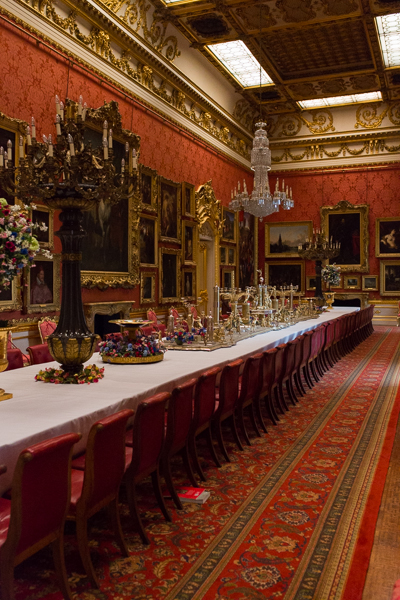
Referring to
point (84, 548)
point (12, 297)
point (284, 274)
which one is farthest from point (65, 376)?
point (284, 274)

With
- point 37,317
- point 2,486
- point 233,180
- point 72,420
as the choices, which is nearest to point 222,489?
point 72,420

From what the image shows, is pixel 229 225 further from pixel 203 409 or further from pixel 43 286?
pixel 203 409

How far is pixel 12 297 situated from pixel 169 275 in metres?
5.50

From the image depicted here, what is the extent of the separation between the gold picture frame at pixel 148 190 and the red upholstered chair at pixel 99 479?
8.51 metres

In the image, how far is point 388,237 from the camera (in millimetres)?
18828

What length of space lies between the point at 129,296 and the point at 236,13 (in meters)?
6.47

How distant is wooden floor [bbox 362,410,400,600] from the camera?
2832mm

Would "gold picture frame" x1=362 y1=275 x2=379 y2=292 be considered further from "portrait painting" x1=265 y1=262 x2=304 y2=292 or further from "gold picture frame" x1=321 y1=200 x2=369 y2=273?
"portrait painting" x1=265 y1=262 x2=304 y2=292

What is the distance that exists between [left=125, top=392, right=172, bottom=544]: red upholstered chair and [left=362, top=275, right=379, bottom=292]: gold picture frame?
16651 millimetres

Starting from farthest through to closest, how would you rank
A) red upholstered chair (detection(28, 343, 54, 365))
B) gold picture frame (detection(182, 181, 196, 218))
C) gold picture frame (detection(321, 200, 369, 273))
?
1. gold picture frame (detection(321, 200, 369, 273))
2. gold picture frame (detection(182, 181, 196, 218))
3. red upholstered chair (detection(28, 343, 54, 365))

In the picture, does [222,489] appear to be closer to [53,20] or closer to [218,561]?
[218,561]

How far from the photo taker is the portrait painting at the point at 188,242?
13453mm

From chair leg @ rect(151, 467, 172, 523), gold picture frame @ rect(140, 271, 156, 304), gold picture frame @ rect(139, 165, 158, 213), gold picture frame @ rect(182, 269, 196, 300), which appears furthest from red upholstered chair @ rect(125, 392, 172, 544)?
gold picture frame @ rect(182, 269, 196, 300)

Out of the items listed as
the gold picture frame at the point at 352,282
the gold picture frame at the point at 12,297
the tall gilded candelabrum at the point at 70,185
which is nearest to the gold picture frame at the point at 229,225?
the gold picture frame at the point at 352,282
